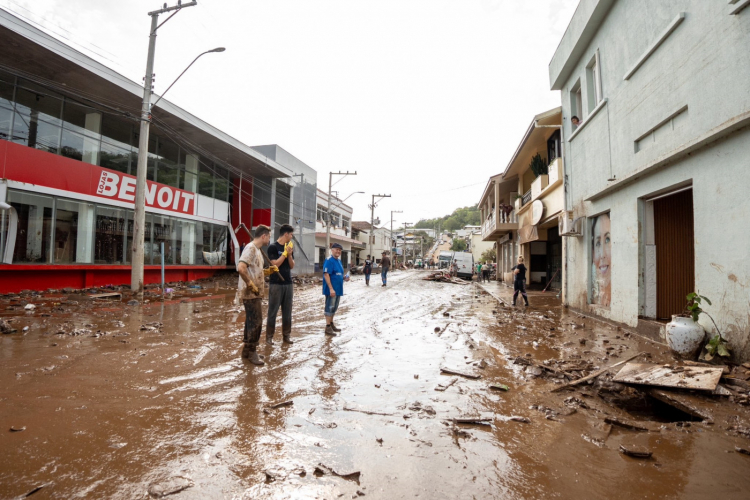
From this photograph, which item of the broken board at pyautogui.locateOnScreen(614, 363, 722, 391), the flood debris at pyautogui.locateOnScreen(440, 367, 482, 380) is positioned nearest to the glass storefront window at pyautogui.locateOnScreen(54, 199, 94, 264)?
the flood debris at pyautogui.locateOnScreen(440, 367, 482, 380)

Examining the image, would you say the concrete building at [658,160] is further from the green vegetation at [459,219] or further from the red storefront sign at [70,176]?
the green vegetation at [459,219]

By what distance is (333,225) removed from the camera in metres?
40.6

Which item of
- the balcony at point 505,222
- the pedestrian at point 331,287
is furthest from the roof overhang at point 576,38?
the balcony at point 505,222

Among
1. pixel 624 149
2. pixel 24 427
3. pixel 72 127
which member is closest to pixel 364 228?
pixel 72 127

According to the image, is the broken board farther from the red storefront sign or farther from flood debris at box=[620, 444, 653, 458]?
the red storefront sign

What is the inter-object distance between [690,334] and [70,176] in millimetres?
17858

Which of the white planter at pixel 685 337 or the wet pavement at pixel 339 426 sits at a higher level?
the white planter at pixel 685 337

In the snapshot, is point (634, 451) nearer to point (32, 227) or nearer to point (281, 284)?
point (281, 284)

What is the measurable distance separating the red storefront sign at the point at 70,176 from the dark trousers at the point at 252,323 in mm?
12072

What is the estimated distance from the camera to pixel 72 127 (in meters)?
14.5

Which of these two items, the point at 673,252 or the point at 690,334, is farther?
the point at 673,252

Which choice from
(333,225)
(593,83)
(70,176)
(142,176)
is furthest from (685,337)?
(333,225)

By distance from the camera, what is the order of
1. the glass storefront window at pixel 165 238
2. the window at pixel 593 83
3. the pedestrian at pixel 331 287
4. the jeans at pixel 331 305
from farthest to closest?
the glass storefront window at pixel 165 238, the window at pixel 593 83, the jeans at pixel 331 305, the pedestrian at pixel 331 287

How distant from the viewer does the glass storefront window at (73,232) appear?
13545 millimetres
